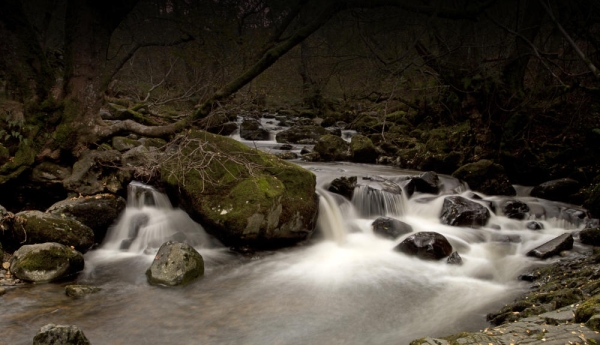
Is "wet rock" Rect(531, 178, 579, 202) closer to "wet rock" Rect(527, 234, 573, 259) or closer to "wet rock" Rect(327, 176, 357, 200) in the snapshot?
"wet rock" Rect(527, 234, 573, 259)

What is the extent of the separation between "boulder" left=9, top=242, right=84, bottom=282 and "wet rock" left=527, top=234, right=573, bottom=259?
7.28 metres

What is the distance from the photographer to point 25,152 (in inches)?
249

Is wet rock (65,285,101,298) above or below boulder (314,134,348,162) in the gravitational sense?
below

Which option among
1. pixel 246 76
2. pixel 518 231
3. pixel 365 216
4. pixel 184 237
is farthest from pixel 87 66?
pixel 518 231

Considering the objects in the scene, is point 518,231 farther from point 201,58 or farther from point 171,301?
point 201,58

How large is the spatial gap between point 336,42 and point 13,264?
7057mm

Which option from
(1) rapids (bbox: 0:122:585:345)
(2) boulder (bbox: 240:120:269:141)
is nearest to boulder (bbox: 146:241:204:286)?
(1) rapids (bbox: 0:122:585:345)

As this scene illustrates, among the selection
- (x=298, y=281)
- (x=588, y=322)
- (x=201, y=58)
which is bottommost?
(x=298, y=281)

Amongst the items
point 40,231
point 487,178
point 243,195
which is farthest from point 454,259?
point 40,231

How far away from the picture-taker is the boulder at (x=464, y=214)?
25.9 ft

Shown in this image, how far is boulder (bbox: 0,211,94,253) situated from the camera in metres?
5.20

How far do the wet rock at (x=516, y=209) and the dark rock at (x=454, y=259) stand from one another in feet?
9.48

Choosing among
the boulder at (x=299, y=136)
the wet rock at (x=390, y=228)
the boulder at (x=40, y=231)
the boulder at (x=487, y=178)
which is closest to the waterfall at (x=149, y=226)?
the boulder at (x=40, y=231)

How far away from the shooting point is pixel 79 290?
183 inches
